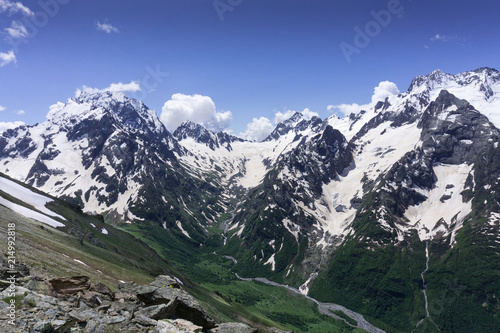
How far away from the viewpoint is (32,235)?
75.7 m

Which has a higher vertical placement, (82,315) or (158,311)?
(158,311)

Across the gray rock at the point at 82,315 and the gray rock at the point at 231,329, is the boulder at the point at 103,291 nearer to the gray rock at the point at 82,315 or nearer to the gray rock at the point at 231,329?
the gray rock at the point at 82,315

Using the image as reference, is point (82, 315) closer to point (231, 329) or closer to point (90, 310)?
point (90, 310)

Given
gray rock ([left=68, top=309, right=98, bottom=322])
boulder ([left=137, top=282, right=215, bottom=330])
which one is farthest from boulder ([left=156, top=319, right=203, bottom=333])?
gray rock ([left=68, top=309, right=98, bottom=322])

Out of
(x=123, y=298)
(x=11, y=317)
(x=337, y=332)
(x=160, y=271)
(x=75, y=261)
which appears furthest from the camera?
(x=337, y=332)

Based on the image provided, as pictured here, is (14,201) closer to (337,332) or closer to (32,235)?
(32,235)

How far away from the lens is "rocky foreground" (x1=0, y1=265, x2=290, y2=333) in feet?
73.4

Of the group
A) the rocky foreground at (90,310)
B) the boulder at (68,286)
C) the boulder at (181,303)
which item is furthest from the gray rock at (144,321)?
the boulder at (68,286)

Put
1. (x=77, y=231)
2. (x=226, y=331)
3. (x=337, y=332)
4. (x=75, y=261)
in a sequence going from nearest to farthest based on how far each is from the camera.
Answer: (x=226, y=331)
(x=75, y=261)
(x=77, y=231)
(x=337, y=332)

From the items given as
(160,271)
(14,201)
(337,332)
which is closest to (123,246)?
(160,271)

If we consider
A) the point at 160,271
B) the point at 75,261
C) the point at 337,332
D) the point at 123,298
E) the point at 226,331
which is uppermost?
the point at 226,331

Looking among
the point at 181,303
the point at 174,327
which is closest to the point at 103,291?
the point at 181,303

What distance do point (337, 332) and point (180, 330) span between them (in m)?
209

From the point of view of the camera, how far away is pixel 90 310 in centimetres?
2655
